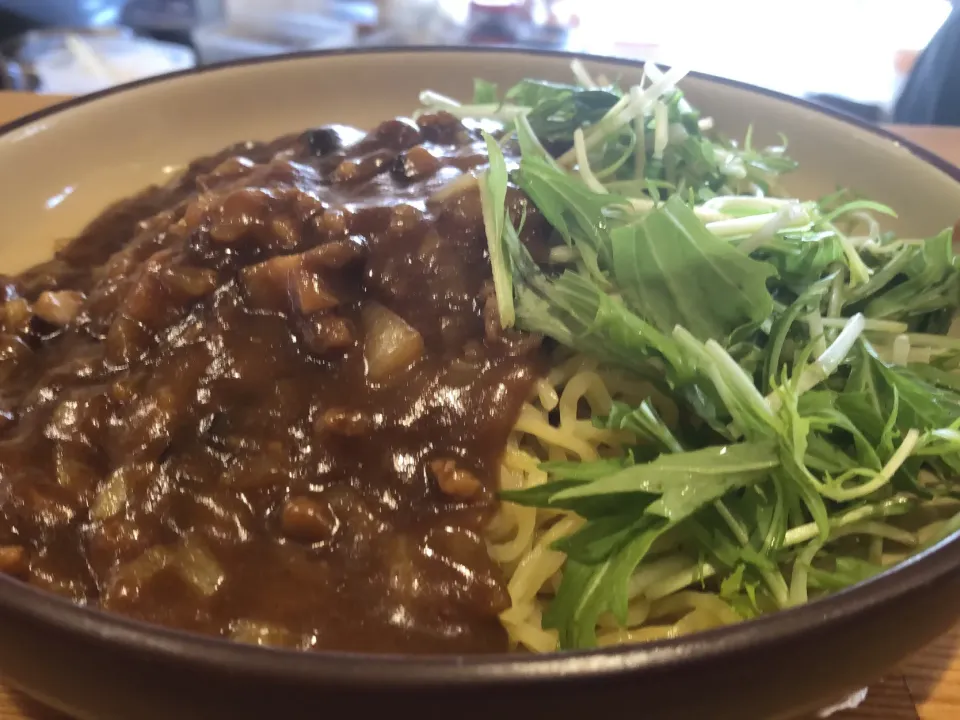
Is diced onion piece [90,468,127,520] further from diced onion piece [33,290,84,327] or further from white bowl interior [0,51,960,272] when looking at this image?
white bowl interior [0,51,960,272]

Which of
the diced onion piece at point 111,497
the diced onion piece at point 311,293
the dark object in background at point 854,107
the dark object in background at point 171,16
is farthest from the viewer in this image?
the dark object in background at point 171,16

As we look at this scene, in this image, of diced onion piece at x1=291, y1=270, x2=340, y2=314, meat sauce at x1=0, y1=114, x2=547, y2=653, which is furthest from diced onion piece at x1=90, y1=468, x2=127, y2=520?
diced onion piece at x1=291, y1=270, x2=340, y2=314

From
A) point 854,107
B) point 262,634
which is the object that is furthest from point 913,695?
point 854,107

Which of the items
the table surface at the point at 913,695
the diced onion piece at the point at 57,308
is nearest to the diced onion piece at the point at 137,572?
the table surface at the point at 913,695

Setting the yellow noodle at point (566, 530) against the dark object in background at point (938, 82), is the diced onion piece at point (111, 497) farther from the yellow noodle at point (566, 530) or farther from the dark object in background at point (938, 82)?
the dark object in background at point (938, 82)

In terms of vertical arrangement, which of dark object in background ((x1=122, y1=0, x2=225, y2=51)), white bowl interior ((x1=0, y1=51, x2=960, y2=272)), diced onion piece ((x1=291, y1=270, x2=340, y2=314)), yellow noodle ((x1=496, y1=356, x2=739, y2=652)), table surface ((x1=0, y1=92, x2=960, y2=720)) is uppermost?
diced onion piece ((x1=291, y1=270, x2=340, y2=314))
